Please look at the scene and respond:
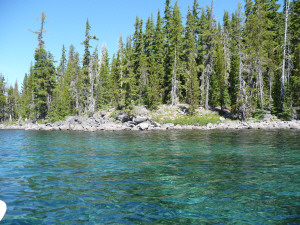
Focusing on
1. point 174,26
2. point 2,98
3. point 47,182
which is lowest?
point 47,182

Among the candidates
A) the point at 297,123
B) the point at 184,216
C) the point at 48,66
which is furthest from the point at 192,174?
the point at 48,66

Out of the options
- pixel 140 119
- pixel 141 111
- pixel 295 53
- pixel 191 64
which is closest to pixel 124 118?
pixel 141 111

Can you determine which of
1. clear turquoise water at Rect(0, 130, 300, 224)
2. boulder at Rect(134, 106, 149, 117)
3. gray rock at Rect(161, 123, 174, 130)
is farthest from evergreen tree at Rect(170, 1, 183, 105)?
clear turquoise water at Rect(0, 130, 300, 224)

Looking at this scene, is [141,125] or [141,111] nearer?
[141,125]

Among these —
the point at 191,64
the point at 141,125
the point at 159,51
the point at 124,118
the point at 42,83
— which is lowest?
the point at 141,125

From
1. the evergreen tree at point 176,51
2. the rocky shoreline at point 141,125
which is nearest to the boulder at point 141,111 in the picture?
the rocky shoreline at point 141,125

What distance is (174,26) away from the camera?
135ft

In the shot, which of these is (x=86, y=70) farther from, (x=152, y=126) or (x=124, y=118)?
(x=152, y=126)

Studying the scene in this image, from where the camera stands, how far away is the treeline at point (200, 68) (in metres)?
33.9

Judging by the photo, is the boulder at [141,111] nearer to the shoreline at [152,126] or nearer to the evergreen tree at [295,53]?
the shoreline at [152,126]

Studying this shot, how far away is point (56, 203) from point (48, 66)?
53512 mm

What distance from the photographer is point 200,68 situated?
Answer: 44.6 meters

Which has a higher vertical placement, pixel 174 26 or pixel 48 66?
pixel 174 26

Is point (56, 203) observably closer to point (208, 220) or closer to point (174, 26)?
point (208, 220)
